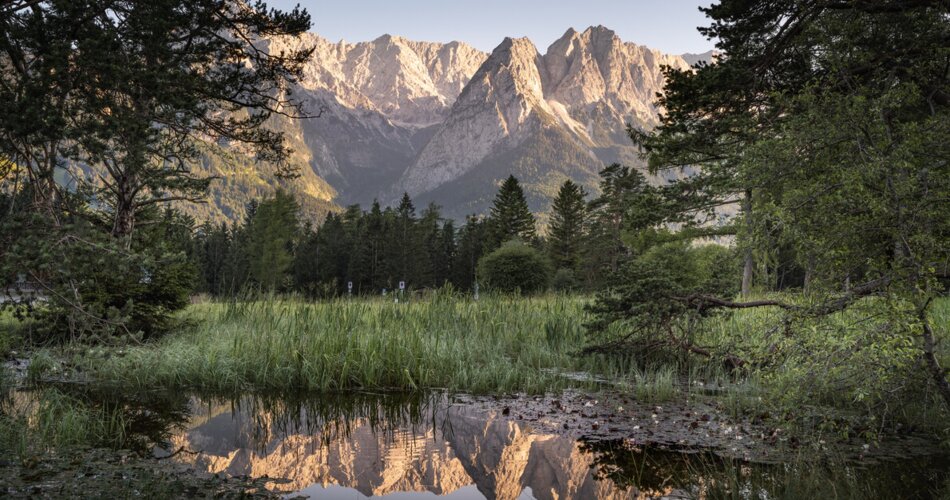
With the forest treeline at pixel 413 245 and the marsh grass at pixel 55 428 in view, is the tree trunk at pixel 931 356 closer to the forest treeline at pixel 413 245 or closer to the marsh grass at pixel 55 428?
the marsh grass at pixel 55 428

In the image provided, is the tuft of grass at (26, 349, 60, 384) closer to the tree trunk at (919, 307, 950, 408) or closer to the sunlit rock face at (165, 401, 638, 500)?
the sunlit rock face at (165, 401, 638, 500)

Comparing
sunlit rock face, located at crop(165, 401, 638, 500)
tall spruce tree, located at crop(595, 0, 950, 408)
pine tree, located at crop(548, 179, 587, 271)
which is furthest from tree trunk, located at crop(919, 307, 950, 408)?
pine tree, located at crop(548, 179, 587, 271)

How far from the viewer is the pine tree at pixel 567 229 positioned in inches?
2175

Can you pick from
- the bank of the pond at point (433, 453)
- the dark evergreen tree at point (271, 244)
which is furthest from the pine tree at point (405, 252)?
the bank of the pond at point (433, 453)

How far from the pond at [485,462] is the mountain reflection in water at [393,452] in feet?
0.04

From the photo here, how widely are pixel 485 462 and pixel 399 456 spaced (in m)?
0.82

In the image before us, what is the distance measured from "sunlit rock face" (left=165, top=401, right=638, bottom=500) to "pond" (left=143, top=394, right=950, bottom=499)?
0.01 m

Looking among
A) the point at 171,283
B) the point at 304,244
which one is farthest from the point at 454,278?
the point at 171,283

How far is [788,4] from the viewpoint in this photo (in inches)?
425

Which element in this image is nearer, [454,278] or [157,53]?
[157,53]

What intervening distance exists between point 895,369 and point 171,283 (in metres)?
11.9

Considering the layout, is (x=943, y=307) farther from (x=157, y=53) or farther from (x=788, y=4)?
(x=157, y=53)

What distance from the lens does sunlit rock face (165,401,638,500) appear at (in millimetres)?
4887

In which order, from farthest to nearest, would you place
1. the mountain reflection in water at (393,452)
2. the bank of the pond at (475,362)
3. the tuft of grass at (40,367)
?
1. the tuft of grass at (40,367)
2. the bank of the pond at (475,362)
3. the mountain reflection in water at (393,452)
